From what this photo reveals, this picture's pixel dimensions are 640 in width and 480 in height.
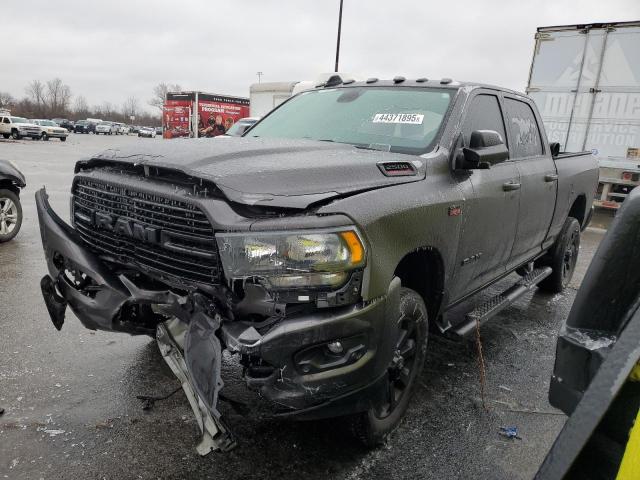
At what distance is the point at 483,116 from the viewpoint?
3615 millimetres

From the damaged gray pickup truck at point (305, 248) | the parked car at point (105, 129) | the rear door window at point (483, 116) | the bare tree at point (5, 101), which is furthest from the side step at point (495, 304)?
the bare tree at point (5, 101)

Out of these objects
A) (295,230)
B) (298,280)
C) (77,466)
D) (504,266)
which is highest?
(295,230)

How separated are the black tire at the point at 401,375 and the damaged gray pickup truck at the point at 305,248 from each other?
0.4 inches

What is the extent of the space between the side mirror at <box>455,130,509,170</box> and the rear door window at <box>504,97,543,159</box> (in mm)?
1178

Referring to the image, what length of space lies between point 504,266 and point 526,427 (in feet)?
4.54

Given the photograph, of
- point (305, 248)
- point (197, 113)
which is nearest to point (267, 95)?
point (197, 113)

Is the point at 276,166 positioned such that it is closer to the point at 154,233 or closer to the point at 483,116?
the point at 154,233

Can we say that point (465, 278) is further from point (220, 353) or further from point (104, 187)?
point (104, 187)

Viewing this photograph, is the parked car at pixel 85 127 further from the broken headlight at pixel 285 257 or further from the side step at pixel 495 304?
the broken headlight at pixel 285 257

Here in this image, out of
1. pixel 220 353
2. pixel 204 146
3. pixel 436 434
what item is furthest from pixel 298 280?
pixel 436 434

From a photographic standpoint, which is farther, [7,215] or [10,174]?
[7,215]

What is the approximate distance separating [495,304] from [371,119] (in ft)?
5.47

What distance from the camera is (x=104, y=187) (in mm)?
2615

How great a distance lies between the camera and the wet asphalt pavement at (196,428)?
2.47 meters
